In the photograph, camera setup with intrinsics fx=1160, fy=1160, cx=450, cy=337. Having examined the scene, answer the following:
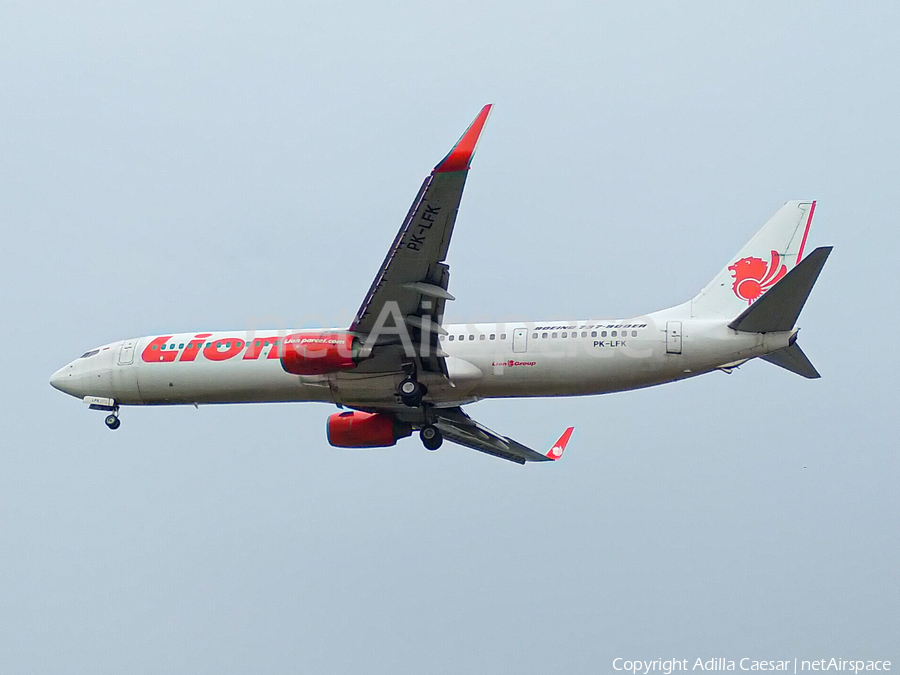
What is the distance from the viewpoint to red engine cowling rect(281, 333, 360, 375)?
29.2 meters

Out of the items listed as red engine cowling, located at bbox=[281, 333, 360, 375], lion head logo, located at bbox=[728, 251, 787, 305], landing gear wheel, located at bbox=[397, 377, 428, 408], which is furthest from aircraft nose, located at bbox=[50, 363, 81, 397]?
lion head logo, located at bbox=[728, 251, 787, 305]

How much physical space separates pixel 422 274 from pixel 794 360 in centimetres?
943

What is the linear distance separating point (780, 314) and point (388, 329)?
373 inches

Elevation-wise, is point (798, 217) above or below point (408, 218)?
above

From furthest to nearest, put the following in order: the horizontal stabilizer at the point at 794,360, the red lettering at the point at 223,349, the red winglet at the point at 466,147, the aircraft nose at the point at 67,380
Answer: the aircraft nose at the point at 67,380 < the red lettering at the point at 223,349 < the horizontal stabilizer at the point at 794,360 < the red winglet at the point at 466,147

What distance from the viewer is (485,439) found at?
3572 cm

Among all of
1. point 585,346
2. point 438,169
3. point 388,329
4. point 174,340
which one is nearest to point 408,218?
point 438,169

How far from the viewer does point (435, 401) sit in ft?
104

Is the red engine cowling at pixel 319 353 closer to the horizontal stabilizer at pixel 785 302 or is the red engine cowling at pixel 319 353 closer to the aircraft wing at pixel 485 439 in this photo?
the aircraft wing at pixel 485 439

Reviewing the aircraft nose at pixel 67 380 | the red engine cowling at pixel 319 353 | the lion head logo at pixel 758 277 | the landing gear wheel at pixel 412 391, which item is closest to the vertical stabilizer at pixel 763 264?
the lion head logo at pixel 758 277

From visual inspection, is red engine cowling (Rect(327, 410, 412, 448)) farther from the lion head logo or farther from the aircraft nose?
the lion head logo

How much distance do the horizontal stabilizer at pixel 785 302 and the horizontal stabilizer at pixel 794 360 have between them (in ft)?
2.26

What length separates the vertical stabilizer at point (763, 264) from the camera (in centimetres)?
3016

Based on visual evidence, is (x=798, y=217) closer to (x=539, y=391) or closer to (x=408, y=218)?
(x=539, y=391)
